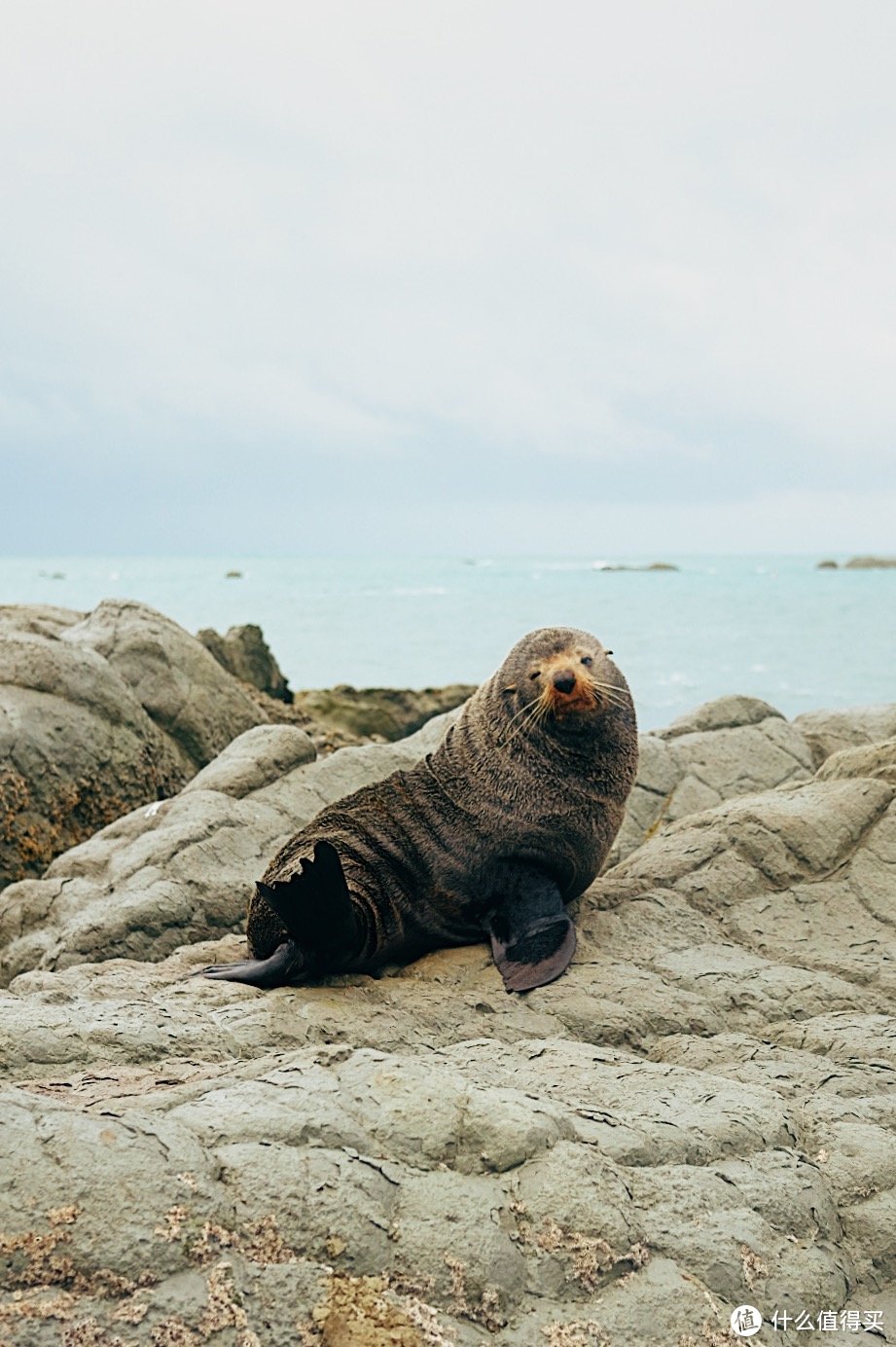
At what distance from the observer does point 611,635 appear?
1607 inches

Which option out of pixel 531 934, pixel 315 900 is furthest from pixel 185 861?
pixel 531 934

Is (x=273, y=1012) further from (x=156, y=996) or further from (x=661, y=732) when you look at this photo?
(x=661, y=732)

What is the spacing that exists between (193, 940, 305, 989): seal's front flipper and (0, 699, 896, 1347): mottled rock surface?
146 mm

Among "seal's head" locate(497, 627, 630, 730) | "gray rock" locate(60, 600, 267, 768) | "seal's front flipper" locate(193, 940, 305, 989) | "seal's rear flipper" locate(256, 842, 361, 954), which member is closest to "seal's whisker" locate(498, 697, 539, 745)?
"seal's head" locate(497, 627, 630, 730)

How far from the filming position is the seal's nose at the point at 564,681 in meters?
5.64

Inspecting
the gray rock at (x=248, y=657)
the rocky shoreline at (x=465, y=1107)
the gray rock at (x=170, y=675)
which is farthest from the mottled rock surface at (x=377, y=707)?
the rocky shoreline at (x=465, y=1107)

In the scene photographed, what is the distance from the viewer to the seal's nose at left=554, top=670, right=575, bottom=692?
5.64 meters

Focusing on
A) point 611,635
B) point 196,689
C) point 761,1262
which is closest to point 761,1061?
point 761,1262

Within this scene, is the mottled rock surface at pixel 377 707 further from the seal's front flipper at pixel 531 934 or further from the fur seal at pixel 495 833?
the seal's front flipper at pixel 531 934

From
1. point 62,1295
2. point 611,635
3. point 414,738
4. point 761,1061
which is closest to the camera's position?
point 62,1295

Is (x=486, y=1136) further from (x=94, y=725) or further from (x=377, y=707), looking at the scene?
(x=377, y=707)

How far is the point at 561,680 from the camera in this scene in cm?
564

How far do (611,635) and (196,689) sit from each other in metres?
31.3

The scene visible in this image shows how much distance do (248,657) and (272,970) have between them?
8.81 metres
